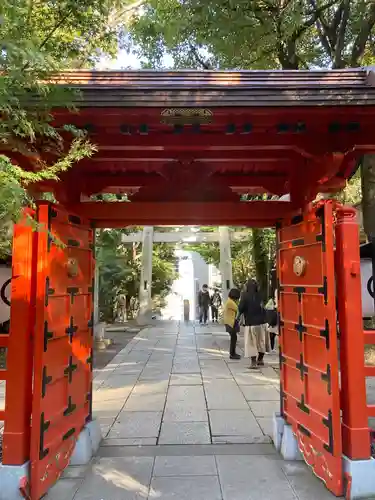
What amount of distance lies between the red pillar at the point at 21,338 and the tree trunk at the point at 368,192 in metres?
4.81

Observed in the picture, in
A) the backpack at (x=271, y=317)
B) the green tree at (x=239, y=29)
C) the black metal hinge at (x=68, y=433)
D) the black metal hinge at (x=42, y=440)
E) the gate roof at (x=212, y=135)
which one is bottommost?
the black metal hinge at (x=68, y=433)

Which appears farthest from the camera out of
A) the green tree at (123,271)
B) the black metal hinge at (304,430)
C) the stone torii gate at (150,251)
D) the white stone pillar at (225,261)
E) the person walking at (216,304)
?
the person walking at (216,304)

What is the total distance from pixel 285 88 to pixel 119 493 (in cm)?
347

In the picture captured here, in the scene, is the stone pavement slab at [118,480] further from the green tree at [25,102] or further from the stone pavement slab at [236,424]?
the green tree at [25,102]

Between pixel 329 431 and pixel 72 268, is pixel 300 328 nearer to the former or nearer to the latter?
pixel 329 431

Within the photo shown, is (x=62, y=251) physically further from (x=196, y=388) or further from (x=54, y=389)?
(x=196, y=388)

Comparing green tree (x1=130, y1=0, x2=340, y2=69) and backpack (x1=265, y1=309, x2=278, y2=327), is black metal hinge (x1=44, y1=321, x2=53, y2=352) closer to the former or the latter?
green tree (x1=130, y1=0, x2=340, y2=69)

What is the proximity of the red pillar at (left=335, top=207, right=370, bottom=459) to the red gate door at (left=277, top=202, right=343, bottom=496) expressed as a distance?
0.42 ft

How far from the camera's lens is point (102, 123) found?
10.1 ft

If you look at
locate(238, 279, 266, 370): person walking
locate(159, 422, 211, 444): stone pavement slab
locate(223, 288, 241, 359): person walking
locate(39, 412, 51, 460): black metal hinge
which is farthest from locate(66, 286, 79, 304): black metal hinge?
locate(223, 288, 241, 359): person walking

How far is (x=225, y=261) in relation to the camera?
59.0 ft

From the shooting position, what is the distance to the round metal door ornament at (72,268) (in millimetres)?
3765

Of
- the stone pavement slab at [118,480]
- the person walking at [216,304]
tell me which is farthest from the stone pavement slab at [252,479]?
the person walking at [216,304]

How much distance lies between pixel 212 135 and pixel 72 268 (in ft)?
5.93
